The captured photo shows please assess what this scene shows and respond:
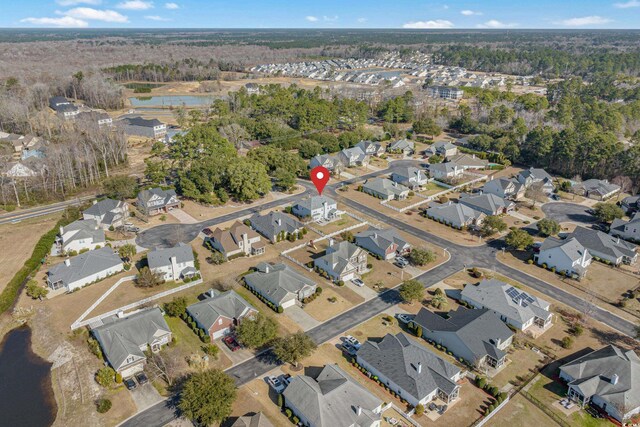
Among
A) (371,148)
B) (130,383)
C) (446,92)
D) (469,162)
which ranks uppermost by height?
(446,92)

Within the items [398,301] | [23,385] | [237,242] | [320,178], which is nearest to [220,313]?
[237,242]

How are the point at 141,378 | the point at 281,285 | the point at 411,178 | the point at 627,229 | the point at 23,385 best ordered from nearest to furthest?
the point at 141,378
the point at 23,385
the point at 281,285
the point at 627,229
the point at 411,178

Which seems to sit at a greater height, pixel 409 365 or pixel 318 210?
pixel 318 210

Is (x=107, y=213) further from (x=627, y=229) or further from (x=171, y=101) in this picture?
(x=171, y=101)

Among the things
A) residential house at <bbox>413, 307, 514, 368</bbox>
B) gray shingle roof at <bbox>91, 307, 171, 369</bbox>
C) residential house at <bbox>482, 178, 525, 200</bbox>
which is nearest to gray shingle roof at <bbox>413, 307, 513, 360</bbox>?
residential house at <bbox>413, 307, 514, 368</bbox>

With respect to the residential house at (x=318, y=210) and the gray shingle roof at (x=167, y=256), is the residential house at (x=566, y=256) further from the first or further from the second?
the gray shingle roof at (x=167, y=256)

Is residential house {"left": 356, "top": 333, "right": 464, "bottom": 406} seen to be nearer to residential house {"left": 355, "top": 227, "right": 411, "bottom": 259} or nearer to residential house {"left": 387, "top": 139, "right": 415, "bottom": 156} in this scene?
residential house {"left": 355, "top": 227, "right": 411, "bottom": 259}
